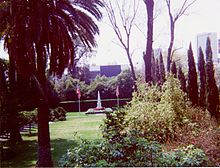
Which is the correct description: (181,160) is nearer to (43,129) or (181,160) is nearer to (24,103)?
(43,129)

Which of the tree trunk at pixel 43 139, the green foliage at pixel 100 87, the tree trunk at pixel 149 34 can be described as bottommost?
the tree trunk at pixel 43 139

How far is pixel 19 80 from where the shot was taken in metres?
14.8

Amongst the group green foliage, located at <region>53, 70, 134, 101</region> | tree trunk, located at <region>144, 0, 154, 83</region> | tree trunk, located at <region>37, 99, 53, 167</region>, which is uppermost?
tree trunk, located at <region>144, 0, 154, 83</region>

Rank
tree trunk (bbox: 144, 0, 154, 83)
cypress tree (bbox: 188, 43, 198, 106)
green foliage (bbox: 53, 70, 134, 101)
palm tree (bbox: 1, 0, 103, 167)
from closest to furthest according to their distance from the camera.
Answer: palm tree (bbox: 1, 0, 103, 167)
tree trunk (bbox: 144, 0, 154, 83)
cypress tree (bbox: 188, 43, 198, 106)
green foliage (bbox: 53, 70, 134, 101)

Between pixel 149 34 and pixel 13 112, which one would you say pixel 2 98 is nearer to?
pixel 13 112

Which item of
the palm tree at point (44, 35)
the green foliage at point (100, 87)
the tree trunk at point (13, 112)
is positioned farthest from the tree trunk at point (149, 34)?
the green foliage at point (100, 87)

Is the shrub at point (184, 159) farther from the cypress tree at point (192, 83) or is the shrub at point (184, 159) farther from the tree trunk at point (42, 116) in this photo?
the cypress tree at point (192, 83)

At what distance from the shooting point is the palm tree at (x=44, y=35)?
834 cm

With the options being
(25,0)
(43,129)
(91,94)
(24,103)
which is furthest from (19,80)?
(91,94)

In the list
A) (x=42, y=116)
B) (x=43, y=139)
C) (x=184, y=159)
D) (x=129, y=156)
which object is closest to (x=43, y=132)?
(x=43, y=139)

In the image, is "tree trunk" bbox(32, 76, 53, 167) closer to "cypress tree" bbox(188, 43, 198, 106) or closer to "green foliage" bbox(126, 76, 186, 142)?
"green foliage" bbox(126, 76, 186, 142)

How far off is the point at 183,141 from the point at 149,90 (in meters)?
3.85

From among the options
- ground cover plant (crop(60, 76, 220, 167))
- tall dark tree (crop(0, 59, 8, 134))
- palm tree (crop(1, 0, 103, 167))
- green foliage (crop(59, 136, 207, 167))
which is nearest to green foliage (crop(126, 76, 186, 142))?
ground cover plant (crop(60, 76, 220, 167))

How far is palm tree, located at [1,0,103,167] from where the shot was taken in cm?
834
